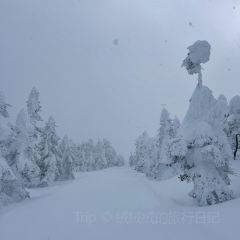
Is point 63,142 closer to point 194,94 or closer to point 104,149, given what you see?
point 194,94

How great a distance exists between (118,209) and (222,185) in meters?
6.42

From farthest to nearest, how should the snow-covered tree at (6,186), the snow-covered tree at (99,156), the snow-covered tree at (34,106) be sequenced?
the snow-covered tree at (99,156) < the snow-covered tree at (34,106) < the snow-covered tree at (6,186)

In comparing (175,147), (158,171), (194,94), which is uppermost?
(194,94)

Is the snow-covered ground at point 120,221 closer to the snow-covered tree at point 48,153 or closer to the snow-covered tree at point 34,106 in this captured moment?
the snow-covered tree at point 34,106

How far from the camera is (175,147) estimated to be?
79.6 ft

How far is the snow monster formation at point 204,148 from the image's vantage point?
944 inches

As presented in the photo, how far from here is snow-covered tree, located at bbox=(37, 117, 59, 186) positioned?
58991mm

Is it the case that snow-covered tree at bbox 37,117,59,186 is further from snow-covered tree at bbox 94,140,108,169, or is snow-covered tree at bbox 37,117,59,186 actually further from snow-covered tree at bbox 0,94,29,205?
snow-covered tree at bbox 94,140,108,169

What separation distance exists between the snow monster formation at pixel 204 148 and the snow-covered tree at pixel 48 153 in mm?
34644

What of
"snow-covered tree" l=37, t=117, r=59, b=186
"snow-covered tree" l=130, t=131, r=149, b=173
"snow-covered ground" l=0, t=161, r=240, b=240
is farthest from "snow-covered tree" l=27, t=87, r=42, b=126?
"snow-covered tree" l=130, t=131, r=149, b=173

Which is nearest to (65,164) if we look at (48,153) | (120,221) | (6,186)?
(48,153)

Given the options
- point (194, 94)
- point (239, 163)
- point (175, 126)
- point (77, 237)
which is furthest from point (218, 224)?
point (175, 126)

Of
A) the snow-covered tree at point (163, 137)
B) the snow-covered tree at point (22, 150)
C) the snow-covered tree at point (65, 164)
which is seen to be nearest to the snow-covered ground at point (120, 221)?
the snow-covered tree at point (22, 150)

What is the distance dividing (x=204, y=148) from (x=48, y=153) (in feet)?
133
